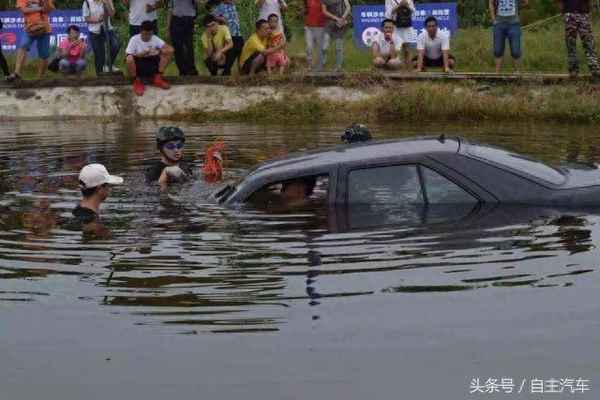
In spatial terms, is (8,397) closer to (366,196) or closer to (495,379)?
(495,379)

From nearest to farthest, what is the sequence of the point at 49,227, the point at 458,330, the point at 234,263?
the point at 458,330
the point at 234,263
the point at 49,227

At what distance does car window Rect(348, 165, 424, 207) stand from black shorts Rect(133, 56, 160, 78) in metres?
13.4

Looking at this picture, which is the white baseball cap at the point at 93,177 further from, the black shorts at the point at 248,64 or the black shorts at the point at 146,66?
the black shorts at the point at 248,64

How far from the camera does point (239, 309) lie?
379 inches

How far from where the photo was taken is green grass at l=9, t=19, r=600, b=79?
28.4 m

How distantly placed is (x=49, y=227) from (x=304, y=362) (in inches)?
223

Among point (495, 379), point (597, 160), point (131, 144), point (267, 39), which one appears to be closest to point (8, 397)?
point (495, 379)

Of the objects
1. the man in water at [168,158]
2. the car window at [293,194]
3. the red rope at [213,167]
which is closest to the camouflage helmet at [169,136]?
the man in water at [168,158]

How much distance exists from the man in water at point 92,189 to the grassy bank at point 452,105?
1108 cm

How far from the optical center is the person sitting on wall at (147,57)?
24578 millimetres

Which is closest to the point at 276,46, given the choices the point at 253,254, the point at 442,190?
the point at 442,190

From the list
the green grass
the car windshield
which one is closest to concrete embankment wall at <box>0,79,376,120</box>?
the green grass

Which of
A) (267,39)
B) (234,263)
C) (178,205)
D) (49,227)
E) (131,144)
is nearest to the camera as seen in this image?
(234,263)

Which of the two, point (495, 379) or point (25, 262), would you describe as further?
point (25, 262)
